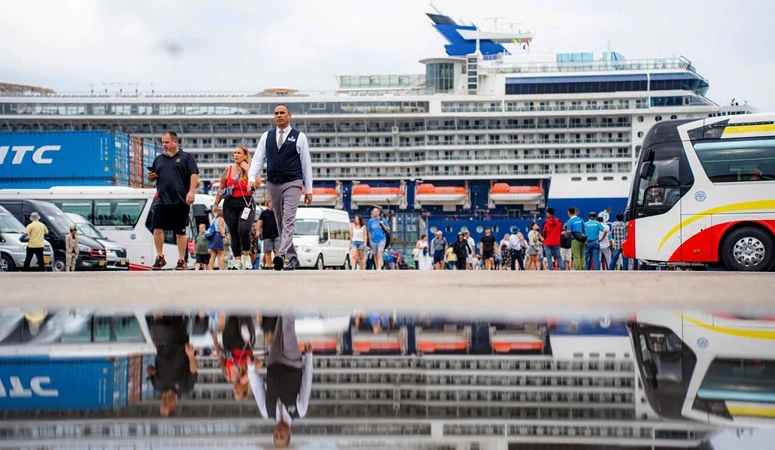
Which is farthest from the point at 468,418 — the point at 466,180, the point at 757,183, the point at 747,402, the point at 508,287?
the point at 466,180

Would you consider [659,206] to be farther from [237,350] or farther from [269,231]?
[237,350]

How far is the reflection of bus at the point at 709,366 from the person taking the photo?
2818 mm

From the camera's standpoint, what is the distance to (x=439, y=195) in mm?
70562

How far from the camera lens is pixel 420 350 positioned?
426 centimetres

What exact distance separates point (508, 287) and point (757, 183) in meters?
7.59

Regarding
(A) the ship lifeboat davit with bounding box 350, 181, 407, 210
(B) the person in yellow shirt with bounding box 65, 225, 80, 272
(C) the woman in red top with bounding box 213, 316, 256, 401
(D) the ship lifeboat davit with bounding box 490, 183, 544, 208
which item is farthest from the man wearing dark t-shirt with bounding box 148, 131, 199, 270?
(D) the ship lifeboat davit with bounding box 490, 183, 544, 208

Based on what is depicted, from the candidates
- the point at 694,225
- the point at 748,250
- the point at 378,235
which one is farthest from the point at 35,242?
the point at 748,250

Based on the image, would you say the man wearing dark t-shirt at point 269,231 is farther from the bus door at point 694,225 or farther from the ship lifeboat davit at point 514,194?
the ship lifeboat davit at point 514,194

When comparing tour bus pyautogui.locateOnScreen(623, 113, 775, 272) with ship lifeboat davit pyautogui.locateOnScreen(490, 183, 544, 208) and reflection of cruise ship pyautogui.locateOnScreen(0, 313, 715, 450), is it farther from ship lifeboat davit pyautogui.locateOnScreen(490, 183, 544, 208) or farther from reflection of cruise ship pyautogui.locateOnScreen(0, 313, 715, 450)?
ship lifeboat davit pyautogui.locateOnScreen(490, 183, 544, 208)

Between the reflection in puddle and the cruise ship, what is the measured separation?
2581 inches

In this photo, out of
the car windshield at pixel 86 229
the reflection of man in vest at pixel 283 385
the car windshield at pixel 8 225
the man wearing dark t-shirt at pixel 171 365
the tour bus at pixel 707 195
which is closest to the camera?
the reflection of man in vest at pixel 283 385

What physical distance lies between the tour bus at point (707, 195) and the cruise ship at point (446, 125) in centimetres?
5518

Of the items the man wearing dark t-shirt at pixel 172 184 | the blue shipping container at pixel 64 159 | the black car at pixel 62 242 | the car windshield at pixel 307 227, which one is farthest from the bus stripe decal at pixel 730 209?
the blue shipping container at pixel 64 159

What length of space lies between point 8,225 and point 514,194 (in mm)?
54894
